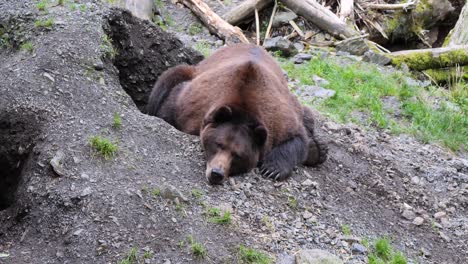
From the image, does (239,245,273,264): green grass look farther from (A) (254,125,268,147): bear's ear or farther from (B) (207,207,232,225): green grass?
(A) (254,125,268,147): bear's ear

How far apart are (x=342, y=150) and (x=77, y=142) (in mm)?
3508

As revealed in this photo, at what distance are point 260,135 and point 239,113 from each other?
31cm

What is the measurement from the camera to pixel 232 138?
22.5 ft

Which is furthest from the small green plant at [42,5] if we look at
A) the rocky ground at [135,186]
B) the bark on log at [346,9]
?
the bark on log at [346,9]

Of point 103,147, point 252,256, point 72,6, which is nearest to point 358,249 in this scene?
point 252,256

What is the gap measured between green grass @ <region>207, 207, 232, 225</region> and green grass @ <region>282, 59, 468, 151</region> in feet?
14.1

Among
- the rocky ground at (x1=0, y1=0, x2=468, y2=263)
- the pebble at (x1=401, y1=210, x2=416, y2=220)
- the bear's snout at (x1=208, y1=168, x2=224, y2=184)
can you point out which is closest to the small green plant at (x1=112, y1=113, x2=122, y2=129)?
the rocky ground at (x1=0, y1=0, x2=468, y2=263)

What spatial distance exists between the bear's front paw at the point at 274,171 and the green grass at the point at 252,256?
141 centimetres

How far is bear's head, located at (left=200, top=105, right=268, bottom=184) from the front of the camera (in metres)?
6.76

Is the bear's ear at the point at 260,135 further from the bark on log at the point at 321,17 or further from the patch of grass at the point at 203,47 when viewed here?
the bark on log at the point at 321,17

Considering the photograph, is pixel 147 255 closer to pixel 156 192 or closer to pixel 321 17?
pixel 156 192

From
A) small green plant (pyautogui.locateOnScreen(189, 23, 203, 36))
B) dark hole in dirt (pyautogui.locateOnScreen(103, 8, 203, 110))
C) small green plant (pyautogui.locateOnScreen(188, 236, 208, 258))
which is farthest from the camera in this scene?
small green plant (pyautogui.locateOnScreen(189, 23, 203, 36))

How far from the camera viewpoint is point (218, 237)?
565 centimetres

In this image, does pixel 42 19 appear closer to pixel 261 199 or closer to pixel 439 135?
pixel 261 199
